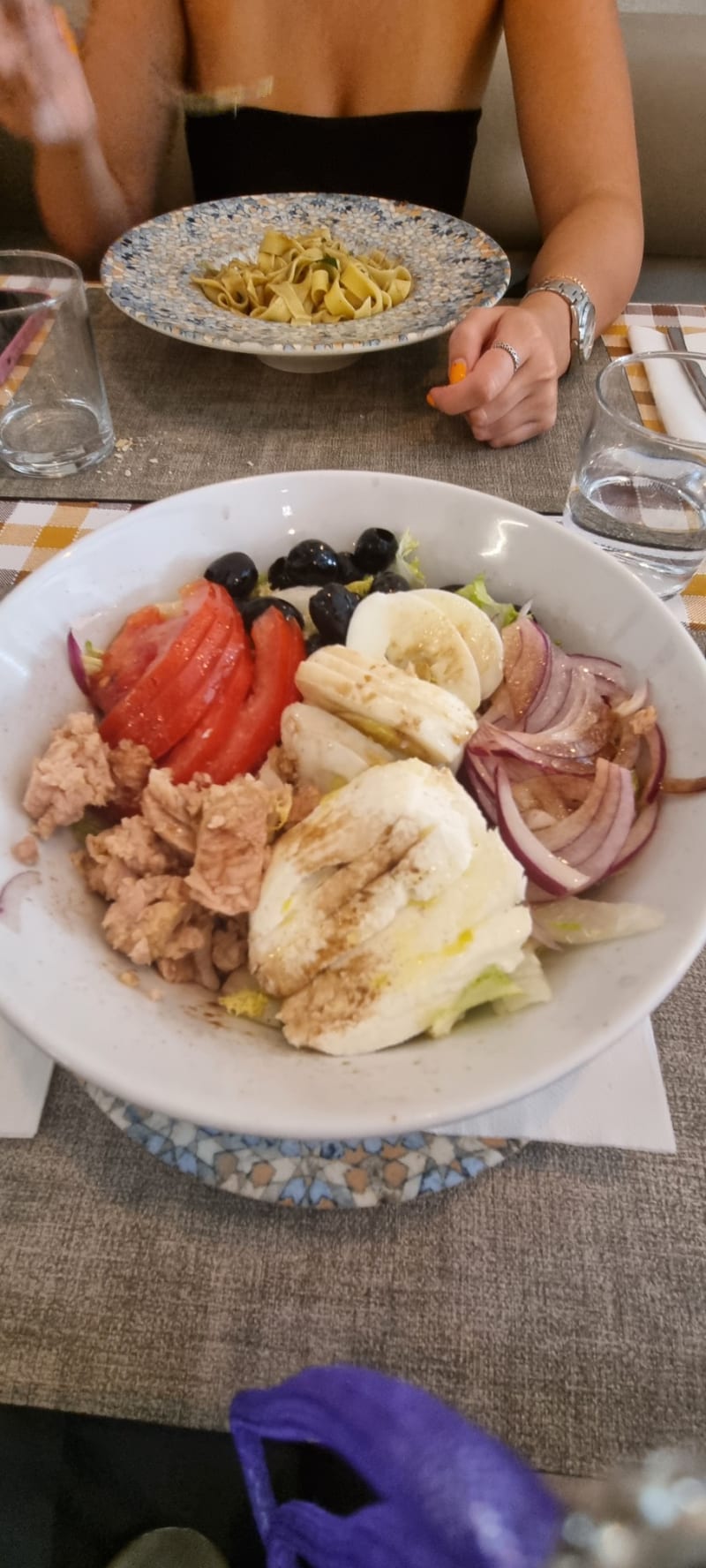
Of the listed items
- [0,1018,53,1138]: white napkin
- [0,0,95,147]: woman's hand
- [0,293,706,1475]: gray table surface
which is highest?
[0,0,95,147]: woman's hand

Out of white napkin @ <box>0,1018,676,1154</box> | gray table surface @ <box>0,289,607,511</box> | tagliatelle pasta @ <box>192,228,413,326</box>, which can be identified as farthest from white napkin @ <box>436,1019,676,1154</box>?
tagliatelle pasta @ <box>192,228,413,326</box>

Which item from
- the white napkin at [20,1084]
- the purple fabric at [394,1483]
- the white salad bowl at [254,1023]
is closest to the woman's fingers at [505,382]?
the white salad bowl at [254,1023]

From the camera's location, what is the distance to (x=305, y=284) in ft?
5.65

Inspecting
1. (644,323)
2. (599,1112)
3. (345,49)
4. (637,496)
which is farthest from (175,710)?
(345,49)

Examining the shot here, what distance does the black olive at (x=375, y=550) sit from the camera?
108 cm

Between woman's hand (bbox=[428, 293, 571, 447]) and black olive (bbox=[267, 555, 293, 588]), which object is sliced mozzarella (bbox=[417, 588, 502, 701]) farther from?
woman's hand (bbox=[428, 293, 571, 447])

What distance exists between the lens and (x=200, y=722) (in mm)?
916

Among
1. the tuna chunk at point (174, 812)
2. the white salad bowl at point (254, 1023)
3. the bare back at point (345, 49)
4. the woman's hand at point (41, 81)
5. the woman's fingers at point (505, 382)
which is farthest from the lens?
the bare back at point (345, 49)

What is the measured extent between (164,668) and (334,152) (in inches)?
81.1

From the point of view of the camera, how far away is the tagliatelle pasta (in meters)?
1.66

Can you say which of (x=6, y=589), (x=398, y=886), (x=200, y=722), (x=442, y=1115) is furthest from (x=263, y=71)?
(x=442, y=1115)

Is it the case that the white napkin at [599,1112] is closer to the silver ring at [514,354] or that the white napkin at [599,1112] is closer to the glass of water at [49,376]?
the silver ring at [514,354]

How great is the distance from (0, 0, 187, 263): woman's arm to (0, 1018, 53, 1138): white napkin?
6.38 ft

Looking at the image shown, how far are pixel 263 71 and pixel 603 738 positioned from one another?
225 cm
